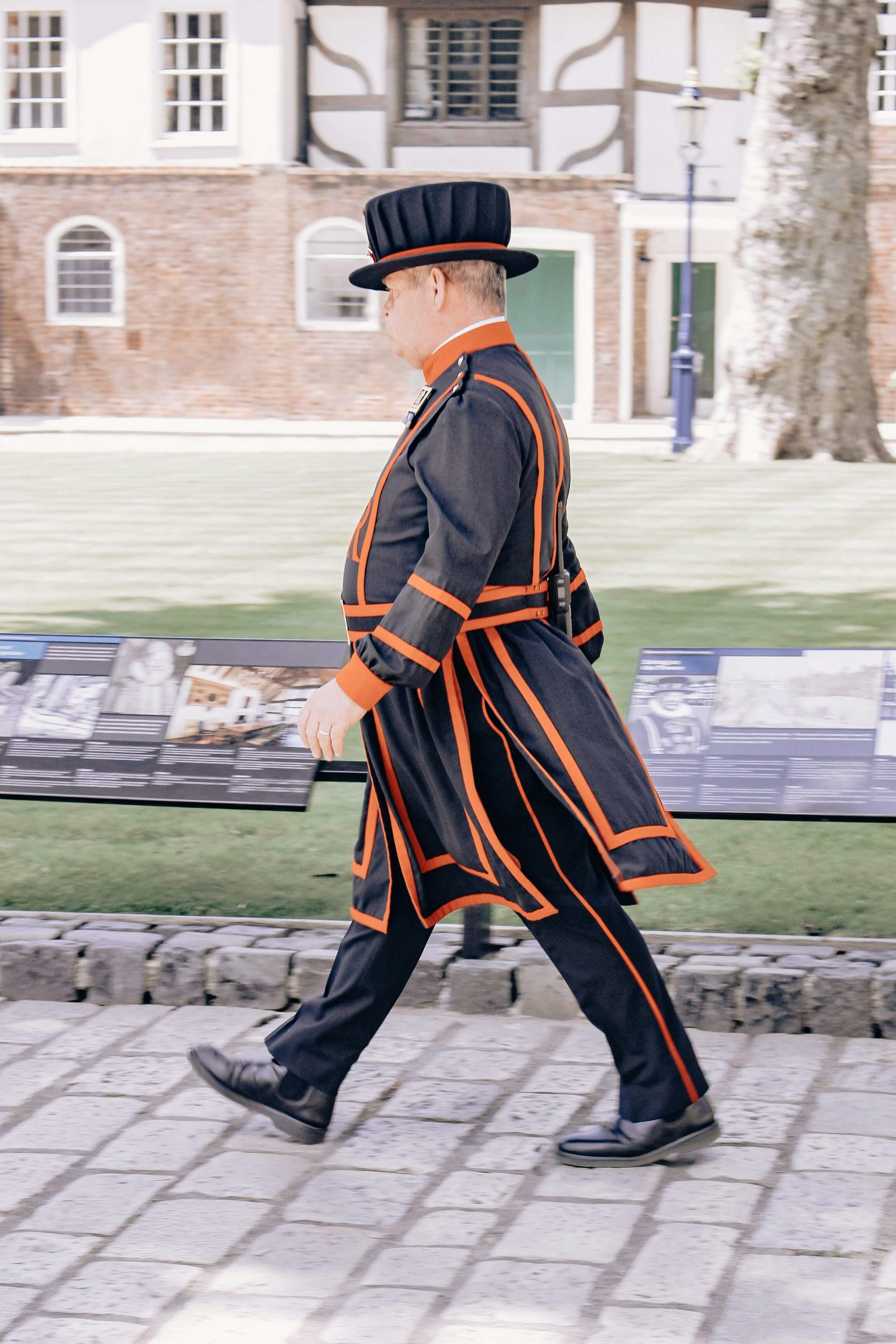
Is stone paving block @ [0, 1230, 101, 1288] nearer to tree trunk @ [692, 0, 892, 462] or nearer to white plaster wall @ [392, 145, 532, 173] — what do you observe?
tree trunk @ [692, 0, 892, 462]

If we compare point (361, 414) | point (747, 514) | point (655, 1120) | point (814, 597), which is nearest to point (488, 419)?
point (655, 1120)

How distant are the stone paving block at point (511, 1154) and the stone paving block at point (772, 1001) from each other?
0.69m

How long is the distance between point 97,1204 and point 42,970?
3.72ft

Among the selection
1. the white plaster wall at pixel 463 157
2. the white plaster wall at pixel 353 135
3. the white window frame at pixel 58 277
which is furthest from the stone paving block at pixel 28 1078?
the white window frame at pixel 58 277

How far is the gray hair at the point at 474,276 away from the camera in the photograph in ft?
10.7

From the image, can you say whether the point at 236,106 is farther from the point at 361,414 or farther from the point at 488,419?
the point at 488,419

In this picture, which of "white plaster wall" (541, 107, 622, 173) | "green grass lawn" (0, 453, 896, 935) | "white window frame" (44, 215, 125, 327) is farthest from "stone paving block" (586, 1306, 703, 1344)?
"white window frame" (44, 215, 125, 327)

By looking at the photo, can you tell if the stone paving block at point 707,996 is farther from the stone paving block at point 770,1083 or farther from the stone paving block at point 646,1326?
the stone paving block at point 646,1326

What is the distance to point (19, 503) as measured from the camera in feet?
49.3

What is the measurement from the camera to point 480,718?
3275mm

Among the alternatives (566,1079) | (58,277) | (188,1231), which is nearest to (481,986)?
(566,1079)

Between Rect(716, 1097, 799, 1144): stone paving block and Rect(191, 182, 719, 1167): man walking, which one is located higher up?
Rect(191, 182, 719, 1167): man walking

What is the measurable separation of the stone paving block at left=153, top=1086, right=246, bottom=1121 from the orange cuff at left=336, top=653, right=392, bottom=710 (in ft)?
2.87

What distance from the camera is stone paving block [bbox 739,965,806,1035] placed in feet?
13.0
